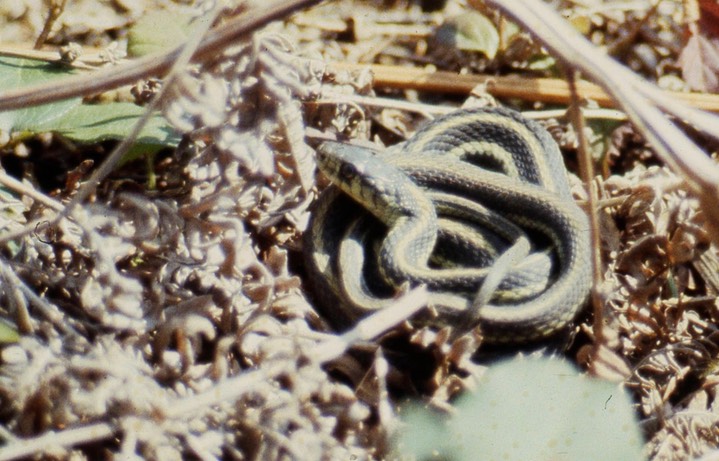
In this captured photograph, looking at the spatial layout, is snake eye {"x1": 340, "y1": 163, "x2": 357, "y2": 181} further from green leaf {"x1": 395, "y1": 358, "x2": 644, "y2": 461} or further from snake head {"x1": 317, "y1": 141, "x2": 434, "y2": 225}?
green leaf {"x1": 395, "y1": 358, "x2": 644, "y2": 461}

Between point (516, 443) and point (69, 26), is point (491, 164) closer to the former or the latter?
point (516, 443)

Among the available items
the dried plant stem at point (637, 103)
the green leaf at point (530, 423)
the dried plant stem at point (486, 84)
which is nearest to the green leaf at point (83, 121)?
the dried plant stem at point (486, 84)

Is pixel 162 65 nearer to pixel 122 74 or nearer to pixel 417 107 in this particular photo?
pixel 122 74

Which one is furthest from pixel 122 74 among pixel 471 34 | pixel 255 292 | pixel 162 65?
pixel 471 34

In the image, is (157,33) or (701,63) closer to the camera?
(157,33)

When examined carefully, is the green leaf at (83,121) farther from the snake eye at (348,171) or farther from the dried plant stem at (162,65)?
the dried plant stem at (162,65)

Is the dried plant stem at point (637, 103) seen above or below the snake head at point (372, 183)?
above

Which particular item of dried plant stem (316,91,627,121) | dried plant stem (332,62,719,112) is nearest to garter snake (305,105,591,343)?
dried plant stem (316,91,627,121)

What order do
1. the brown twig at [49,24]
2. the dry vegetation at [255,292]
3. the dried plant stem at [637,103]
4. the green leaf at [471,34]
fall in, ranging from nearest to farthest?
the dried plant stem at [637,103]
the dry vegetation at [255,292]
the brown twig at [49,24]
the green leaf at [471,34]
